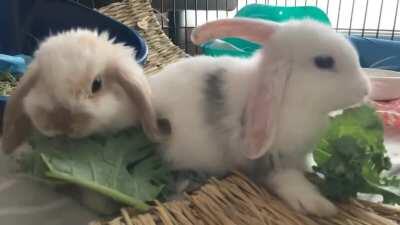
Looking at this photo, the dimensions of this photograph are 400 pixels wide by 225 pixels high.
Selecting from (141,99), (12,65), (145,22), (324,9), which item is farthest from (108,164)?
(324,9)

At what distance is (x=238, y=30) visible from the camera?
0.84 m

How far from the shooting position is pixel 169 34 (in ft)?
6.79

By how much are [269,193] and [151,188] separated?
7.1 inches

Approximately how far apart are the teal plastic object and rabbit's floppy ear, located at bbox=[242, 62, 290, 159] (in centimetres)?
67

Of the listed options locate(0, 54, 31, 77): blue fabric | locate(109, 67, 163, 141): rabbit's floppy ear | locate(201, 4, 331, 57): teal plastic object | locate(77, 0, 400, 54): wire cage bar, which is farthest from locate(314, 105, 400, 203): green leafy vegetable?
locate(77, 0, 400, 54): wire cage bar

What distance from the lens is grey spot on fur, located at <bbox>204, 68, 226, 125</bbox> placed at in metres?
0.82

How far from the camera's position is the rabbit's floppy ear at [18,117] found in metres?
0.85

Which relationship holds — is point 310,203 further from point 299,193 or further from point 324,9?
point 324,9

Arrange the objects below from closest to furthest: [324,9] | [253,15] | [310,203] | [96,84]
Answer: [310,203], [96,84], [253,15], [324,9]

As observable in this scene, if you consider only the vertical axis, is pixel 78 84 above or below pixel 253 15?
above

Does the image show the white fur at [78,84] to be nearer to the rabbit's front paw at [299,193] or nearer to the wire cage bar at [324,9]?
the rabbit's front paw at [299,193]

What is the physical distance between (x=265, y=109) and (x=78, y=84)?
0.28 metres

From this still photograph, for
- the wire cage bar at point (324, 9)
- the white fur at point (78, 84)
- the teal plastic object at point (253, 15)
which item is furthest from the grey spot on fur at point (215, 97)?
the wire cage bar at point (324, 9)

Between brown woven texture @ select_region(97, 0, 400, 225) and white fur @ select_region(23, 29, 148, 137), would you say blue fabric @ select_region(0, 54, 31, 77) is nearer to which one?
white fur @ select_region(23, 29, 148, 137)
